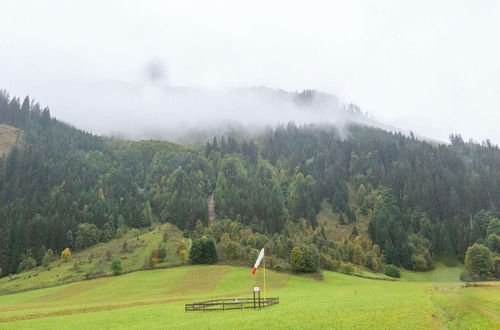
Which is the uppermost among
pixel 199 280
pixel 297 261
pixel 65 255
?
pixel 297 261

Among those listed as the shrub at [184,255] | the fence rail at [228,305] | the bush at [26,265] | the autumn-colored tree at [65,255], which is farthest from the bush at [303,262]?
the bush at [26,265]

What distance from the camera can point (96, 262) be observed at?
130000 millimetres

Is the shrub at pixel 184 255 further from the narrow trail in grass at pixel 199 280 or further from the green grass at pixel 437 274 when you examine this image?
the green grass at pixel 437 274

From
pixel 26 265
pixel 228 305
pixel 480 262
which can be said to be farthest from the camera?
pixel 26 265

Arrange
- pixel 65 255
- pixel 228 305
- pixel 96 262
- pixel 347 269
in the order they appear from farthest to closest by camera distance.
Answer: pixel 65 255 → pixel 96 262 → pixel 347 269 → pixel 228 305

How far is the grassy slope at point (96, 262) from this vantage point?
362 ft

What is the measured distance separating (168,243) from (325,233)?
80.6m

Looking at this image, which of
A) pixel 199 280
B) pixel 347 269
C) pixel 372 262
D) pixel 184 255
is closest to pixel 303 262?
pixel 347 269

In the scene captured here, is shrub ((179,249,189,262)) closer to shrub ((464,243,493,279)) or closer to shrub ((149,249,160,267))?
shrub ((149,249,160,267))

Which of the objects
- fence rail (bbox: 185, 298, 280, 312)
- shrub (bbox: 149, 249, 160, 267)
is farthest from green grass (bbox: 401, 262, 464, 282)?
fence rail (bbox: 185, 298, 280, 312)

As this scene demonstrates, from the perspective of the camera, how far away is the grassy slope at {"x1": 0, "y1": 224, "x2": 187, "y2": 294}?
110188 millimetres

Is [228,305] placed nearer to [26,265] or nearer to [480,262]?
[480,262]

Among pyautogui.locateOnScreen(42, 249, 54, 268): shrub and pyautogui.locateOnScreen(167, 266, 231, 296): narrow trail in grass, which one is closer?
pyautogui.locateOnScreen(167, 266, 231, 296): narrow trail in grass

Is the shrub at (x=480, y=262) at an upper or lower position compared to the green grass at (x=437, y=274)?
upper
